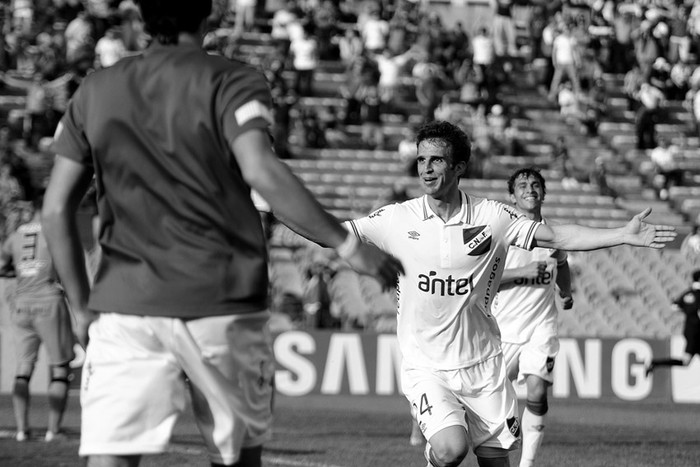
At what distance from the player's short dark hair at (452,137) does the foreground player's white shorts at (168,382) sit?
11.1ft

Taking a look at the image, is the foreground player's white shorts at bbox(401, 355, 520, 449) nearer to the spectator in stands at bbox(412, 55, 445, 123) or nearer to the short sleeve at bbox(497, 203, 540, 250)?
the short sleeve at bbox(497, 203, 540, 250)

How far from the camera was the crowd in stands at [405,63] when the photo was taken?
88.6 feet

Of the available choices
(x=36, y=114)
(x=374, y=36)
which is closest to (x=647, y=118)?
(x=374, y=36)

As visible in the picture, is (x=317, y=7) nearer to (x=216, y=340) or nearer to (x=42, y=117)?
(x=42, y=117)

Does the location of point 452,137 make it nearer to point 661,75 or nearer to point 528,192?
point 528,192

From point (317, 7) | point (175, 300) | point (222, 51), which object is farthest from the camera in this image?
point (317, 7)

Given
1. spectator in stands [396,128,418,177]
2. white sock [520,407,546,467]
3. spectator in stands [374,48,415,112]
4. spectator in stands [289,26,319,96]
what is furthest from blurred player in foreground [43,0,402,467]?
spectator in stands [374,48,415,112]

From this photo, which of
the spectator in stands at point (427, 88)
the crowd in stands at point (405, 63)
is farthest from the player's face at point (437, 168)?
the spectator in stands at point (427, 88)

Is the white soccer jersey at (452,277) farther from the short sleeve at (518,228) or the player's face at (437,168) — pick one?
the player's face at (437,168)

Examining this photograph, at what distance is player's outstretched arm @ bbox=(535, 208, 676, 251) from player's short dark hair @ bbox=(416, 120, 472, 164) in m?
0.72

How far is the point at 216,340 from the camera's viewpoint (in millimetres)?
4887

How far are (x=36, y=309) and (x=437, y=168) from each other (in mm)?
7113

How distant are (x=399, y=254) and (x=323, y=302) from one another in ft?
48.4

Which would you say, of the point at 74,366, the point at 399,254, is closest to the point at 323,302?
the point at 74,366
